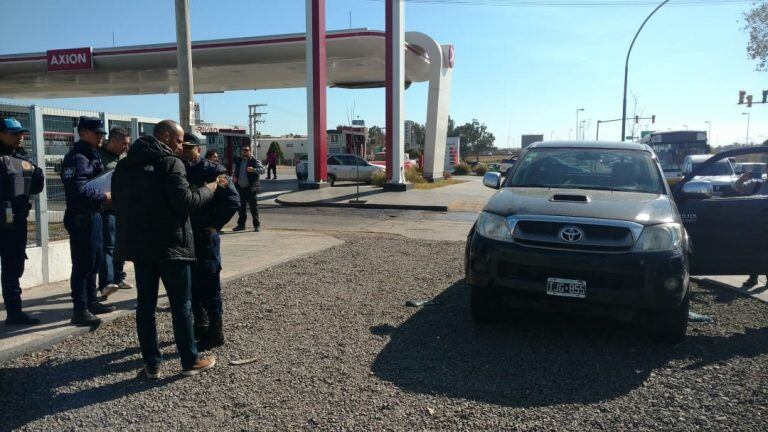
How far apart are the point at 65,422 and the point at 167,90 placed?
119 feet

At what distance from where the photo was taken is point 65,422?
318 cm

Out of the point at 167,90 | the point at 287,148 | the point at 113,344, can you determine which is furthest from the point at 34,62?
the point at 287,148

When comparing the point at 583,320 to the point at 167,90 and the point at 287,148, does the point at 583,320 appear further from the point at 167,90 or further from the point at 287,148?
Result: the point at 287,148

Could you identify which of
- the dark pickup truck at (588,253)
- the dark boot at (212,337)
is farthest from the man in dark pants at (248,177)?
the dark pickup truck at (588,253)

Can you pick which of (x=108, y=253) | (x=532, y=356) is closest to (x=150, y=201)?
(x=108, y=253)

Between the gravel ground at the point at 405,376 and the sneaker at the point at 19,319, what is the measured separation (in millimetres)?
558

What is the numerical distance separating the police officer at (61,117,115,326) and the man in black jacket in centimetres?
126

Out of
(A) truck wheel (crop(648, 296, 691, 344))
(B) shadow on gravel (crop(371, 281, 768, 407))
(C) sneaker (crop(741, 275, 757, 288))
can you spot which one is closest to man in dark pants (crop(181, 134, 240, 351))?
(B) shadow on gravel (crop(371, 281, 768, 407))

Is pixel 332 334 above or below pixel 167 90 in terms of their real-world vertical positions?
below

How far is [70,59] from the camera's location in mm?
26203

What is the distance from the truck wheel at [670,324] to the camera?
4320mm

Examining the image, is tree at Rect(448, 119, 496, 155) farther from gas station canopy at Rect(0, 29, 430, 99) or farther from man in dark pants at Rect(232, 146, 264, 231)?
man in dark pants at Rect(232, 146, 264, 231)

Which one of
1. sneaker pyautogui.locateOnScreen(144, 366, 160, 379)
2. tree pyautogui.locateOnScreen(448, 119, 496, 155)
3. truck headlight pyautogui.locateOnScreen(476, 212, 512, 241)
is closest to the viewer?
sneaker pyautogui.locateOnScreen(144, 366, 160, 379)

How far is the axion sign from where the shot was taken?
84.9 feet
